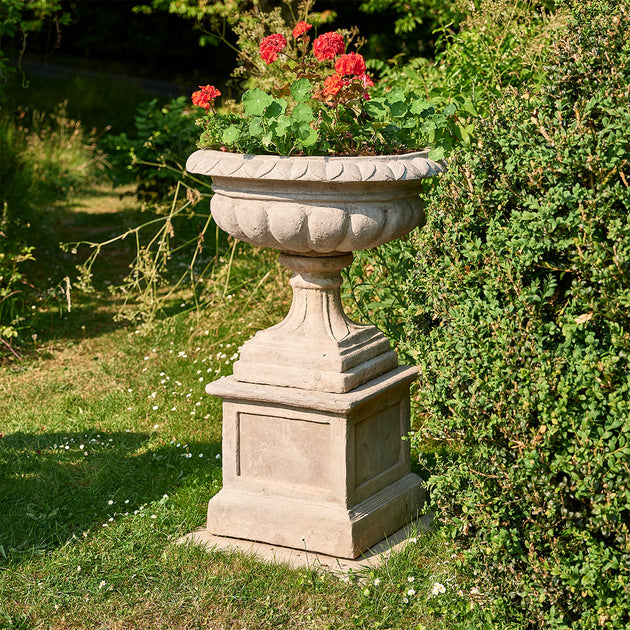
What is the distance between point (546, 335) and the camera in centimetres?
276

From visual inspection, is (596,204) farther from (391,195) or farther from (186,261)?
(186,261)

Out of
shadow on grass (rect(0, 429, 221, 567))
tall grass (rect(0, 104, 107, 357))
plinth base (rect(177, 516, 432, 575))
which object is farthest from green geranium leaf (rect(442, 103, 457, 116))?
tall grass (rect(0, 104, 107, 357))

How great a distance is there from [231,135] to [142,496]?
1723 millimetres

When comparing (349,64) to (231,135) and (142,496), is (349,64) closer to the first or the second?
(231,135)

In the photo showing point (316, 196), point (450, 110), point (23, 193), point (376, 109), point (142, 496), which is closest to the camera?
point (316, 196)

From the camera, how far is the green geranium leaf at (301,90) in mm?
3496

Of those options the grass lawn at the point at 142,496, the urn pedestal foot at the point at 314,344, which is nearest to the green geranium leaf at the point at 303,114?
the urn pedestal foot at the point at 314,344

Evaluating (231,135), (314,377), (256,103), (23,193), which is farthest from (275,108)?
(23,193)

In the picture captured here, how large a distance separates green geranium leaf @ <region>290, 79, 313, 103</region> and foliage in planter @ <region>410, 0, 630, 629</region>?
739 millimetres

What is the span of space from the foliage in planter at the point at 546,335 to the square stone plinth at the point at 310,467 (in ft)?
1.86

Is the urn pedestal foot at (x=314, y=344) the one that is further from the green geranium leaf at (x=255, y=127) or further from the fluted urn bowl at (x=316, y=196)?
the green geranium leaf at (x=255, y=127)

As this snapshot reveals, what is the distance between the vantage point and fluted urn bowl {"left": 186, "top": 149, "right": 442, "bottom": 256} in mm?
3299

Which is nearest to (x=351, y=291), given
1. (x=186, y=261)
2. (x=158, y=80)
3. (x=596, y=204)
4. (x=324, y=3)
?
(x=596, y=204)

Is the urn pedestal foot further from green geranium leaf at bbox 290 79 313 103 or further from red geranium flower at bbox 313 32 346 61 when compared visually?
red geranium flower at bbox 313 32 346 61
